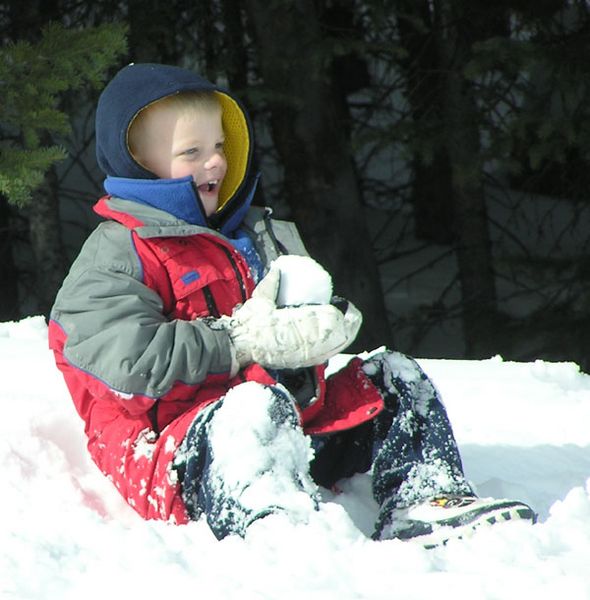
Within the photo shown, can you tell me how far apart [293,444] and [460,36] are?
5.91 m

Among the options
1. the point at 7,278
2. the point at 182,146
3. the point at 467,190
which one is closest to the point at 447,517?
the point at 182,146

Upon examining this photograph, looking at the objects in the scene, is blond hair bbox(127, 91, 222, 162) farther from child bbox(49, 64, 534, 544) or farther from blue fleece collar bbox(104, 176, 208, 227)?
blue fleece collar bbox(104, 176, 208, 227)

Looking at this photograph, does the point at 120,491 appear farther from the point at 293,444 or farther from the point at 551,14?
the point at 551,14

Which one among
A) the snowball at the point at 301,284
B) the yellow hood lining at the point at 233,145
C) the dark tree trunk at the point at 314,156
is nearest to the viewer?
the snowball at the point at 301,284

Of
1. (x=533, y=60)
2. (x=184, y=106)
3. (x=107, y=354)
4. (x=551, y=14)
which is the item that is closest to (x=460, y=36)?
(x=551, y=14)

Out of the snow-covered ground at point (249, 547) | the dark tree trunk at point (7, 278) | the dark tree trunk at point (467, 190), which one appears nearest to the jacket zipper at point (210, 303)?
the snow-covered ground at point (249, 547)

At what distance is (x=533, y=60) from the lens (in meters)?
6.63

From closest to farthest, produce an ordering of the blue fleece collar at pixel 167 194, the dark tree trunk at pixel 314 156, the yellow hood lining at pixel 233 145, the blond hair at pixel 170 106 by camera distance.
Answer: the blue fleece collar at pixel 167 194
the blond hair at pixel 170 106
the yellow hood lining at pixel 233 145
the dark tree trunk at pixel 314 156

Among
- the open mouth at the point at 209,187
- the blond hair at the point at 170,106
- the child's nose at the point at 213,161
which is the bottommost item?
the open mouth at the point at 209,187

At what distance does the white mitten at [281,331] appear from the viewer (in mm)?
2914

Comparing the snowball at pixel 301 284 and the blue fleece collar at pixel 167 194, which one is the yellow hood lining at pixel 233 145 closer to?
the blue fleece collar at pixel 167 194

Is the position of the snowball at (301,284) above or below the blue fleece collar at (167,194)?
below

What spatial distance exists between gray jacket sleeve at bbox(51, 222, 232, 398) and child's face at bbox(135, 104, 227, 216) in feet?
0.90

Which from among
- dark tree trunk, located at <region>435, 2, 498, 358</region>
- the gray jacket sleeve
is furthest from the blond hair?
dark tree trunk, located at <region>435, 2, 498, 358</region>
